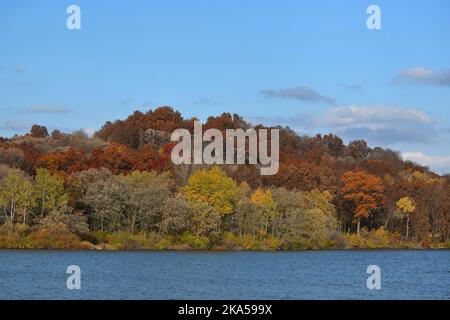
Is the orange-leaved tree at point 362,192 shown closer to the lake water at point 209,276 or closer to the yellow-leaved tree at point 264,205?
the yellow-leaved tree at point 264,205

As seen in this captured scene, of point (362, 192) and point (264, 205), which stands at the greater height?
point (362, 192)

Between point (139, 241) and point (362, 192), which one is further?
point (362, 192)

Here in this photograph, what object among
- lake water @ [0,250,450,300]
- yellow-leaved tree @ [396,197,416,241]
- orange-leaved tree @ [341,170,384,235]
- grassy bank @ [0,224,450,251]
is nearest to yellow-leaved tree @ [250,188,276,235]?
grassy bank @ [0,224,450,251]

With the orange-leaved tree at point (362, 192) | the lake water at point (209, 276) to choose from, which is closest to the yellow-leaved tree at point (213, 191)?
the lake water at point (209, 276)

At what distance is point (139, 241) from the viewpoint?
7788cm

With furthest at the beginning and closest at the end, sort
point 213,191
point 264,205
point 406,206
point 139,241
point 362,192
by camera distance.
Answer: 1. point 406,206
2. point 362,192
3. point 264,205
4. point 213,191
5. point 139,241

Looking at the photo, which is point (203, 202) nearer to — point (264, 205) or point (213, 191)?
point (213, 191)

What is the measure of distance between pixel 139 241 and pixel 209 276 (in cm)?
2757

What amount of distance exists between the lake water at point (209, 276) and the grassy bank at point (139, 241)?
4.16m

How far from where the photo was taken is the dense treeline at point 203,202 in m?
76.8

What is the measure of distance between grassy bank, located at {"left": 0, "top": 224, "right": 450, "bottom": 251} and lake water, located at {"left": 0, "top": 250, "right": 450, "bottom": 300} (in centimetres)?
416

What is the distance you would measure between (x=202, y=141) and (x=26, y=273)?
58.6 meters

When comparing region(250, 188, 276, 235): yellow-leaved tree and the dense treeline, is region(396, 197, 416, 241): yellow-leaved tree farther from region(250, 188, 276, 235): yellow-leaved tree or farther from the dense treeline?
region(250, 188, 276, 235): yellow-leaved tree

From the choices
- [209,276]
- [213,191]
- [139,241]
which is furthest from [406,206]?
[209,276]
